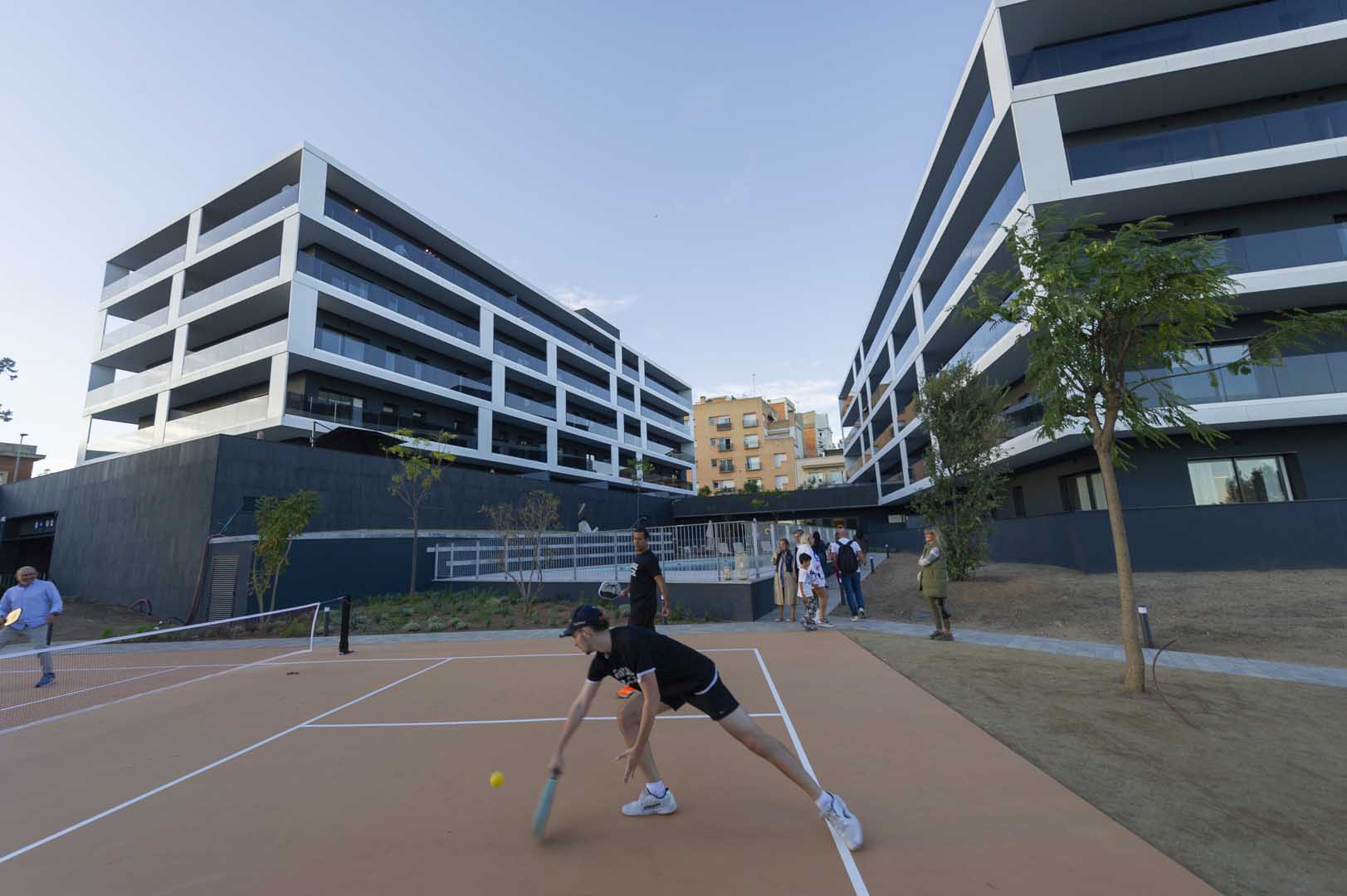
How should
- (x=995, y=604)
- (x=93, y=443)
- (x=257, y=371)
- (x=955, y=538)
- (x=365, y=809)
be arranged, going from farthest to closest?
1. (x=93, y=443)
2. (x=257, y=371)
3. (x=955, y=538)
4. (x=995, y=604)
5. (x=365, y=809)

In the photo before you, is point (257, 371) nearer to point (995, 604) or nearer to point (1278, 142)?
point (995, 604)

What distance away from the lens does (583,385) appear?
45.9m

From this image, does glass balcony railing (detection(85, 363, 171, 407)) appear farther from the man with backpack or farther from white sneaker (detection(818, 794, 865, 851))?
white sneaker (detection(818, 794, 865, 851))

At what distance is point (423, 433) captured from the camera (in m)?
31.3

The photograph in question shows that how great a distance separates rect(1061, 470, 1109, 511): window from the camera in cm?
1886

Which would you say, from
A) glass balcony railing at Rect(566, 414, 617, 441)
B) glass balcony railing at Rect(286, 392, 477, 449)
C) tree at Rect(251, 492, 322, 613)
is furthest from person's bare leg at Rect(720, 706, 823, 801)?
glass balcony railing at Rect(566, 414, 617, 441)

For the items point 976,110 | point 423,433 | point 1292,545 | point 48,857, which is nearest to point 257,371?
point 423,433

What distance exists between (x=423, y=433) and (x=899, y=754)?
102ft

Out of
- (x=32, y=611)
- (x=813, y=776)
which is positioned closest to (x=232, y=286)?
(x=32, y=611)

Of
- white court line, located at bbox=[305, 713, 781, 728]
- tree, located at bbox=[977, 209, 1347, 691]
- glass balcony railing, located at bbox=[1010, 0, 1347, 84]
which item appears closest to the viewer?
white court line, located at bbox=[305, 713, 781, 728]

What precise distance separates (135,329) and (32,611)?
1166 inches

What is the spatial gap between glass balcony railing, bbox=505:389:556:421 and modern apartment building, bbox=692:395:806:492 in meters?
32.0

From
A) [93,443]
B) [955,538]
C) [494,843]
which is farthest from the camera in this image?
[93,443]

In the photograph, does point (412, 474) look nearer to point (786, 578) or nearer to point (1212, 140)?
point (786, 578)
